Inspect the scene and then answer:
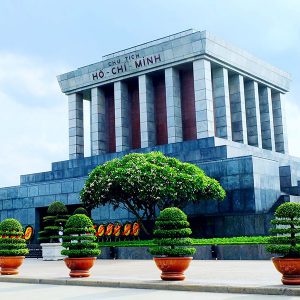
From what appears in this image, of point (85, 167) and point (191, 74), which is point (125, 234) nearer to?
point (85, 167)

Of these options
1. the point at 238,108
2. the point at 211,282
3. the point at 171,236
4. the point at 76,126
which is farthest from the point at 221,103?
the point at 211,282

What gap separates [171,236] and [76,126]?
132 ft

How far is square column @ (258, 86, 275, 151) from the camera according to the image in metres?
56.0

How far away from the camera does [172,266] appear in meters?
16.0

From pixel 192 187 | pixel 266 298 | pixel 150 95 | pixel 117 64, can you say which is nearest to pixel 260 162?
pixel 192 187

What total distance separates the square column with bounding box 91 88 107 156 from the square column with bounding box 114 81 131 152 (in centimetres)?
274

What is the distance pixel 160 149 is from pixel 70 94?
661 inches

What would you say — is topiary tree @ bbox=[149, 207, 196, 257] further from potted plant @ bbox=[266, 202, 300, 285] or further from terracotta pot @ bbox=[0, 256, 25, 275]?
terracotta pot @ bbox=[0, 256, 25, 275]

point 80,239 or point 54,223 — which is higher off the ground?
point 54,223

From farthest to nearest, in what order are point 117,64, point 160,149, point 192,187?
point 117,64 → point 160,149 → point 192,187

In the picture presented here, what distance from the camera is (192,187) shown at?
3334 centimetres

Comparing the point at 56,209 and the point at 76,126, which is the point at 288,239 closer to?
the point at 56,209

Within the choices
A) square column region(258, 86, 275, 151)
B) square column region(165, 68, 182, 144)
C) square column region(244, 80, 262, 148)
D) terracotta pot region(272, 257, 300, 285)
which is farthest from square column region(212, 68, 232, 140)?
terracotta pot region(272, 257, 300, 285)

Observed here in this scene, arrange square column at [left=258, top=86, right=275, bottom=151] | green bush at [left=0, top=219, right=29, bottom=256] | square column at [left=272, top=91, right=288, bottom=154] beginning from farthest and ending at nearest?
1. square column at [left=272, top=91, right=288, bottom=154]
2. square column at [left=258, top=86, right=275, bottom=151]
3. green bush at [left=0, top=219, right=29, bottom=256]
